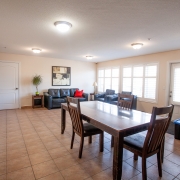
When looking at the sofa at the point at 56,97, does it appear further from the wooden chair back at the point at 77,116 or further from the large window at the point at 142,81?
the wooden chair back at the point at 77,116

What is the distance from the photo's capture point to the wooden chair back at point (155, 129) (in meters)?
1.60

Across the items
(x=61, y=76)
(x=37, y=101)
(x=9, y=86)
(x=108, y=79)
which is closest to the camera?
(x=9, y=86)

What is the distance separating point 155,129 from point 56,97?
5.45 metres

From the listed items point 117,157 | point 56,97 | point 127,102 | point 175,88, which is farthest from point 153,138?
point 56,97

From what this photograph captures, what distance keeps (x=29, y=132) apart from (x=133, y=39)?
355 cm

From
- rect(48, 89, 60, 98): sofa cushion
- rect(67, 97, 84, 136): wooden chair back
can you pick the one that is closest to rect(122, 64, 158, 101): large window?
rect(48, 89, 60, 98): sofa cushion

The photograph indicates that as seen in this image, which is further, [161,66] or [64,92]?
[64,92]

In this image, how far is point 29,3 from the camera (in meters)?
1.94

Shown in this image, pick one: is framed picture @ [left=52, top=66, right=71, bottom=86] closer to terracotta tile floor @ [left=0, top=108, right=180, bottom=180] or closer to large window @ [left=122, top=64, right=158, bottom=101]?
large window @ [left=122, top=64, right=158, bottom=101]

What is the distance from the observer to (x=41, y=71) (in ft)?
21.3

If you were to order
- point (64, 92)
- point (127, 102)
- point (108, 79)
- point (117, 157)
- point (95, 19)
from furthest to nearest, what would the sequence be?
point (108, 79) < point (64, 92) < point (127, 102) < point (95, 19) < point (117, 157)

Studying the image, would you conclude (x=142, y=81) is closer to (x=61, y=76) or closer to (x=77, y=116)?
(x=61, y=76)

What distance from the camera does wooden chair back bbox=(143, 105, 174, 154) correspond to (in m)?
1.60

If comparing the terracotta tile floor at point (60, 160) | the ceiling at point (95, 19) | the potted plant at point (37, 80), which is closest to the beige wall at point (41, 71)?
the potted plant at point (37, 80)
